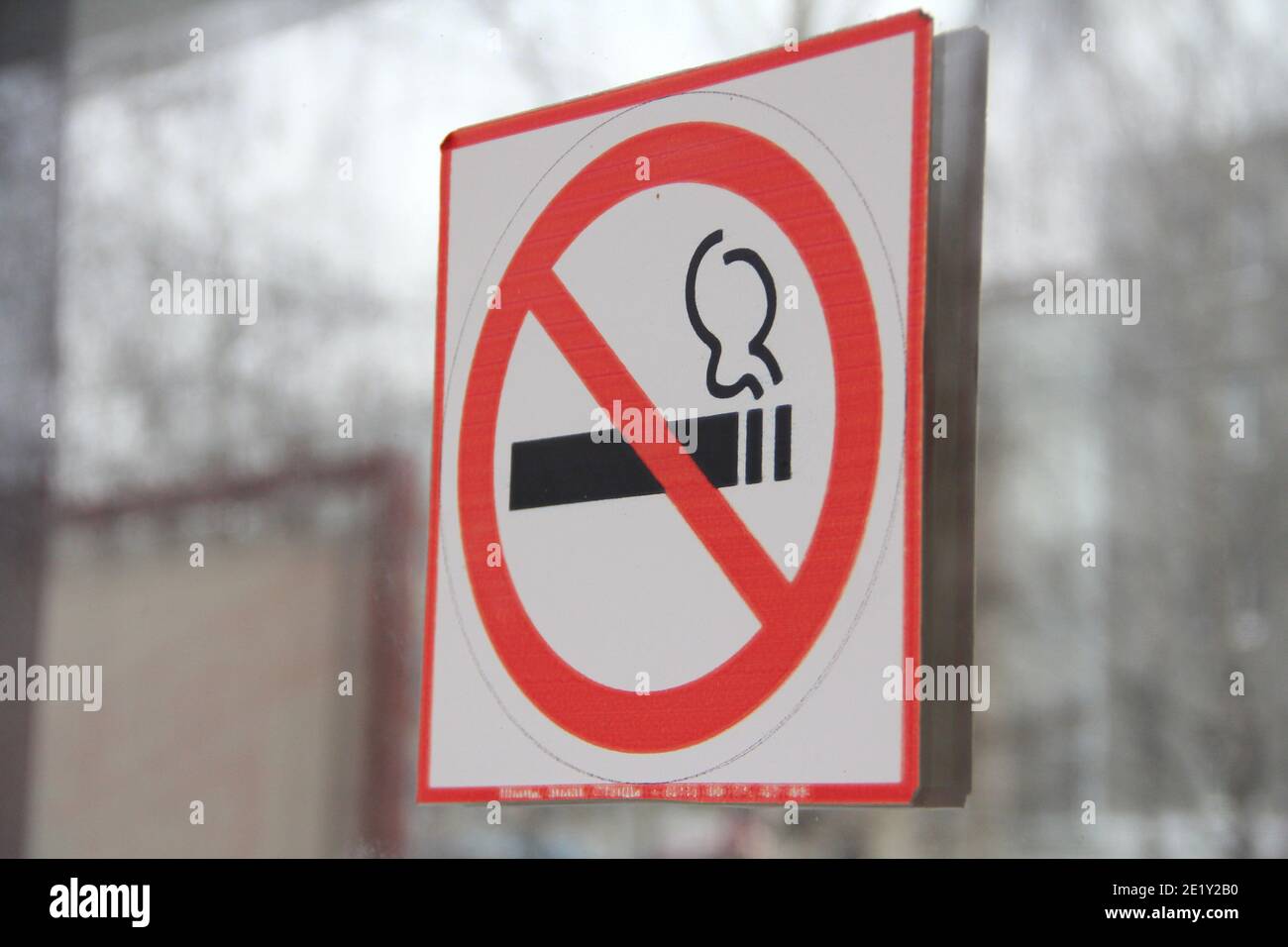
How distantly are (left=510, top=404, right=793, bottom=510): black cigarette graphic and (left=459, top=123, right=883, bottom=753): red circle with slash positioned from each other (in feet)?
0.06

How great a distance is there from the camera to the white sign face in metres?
1.28

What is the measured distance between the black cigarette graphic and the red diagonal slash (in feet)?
0.04

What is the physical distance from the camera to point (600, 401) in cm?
144

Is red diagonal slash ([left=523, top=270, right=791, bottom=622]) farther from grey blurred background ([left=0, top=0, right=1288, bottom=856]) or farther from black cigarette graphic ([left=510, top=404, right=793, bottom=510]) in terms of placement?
grey blurred background ([left=0, top=0, right=1288, bottom=856])

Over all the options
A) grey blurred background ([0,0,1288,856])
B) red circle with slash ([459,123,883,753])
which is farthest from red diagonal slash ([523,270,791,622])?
grey blurred background ([0,0,1288,856])

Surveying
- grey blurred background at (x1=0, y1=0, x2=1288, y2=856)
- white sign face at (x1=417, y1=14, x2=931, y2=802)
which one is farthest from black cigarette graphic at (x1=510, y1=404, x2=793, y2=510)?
grey blurred background at (x1=0, y1=0, x2=1288, y2=856)

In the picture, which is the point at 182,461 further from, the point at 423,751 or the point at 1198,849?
the point at 1198,849

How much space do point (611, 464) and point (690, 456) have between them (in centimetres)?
8

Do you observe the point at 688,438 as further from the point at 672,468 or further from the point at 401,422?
the point at 401,422

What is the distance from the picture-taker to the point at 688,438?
138 centimetres

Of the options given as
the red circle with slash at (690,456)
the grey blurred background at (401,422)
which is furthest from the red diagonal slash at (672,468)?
the grey blurred background at (401,422)

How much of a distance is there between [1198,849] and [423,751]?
0.70 meters

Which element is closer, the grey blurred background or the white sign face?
the grey blurred background

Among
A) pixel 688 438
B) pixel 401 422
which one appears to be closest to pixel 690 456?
pixel 688 438
